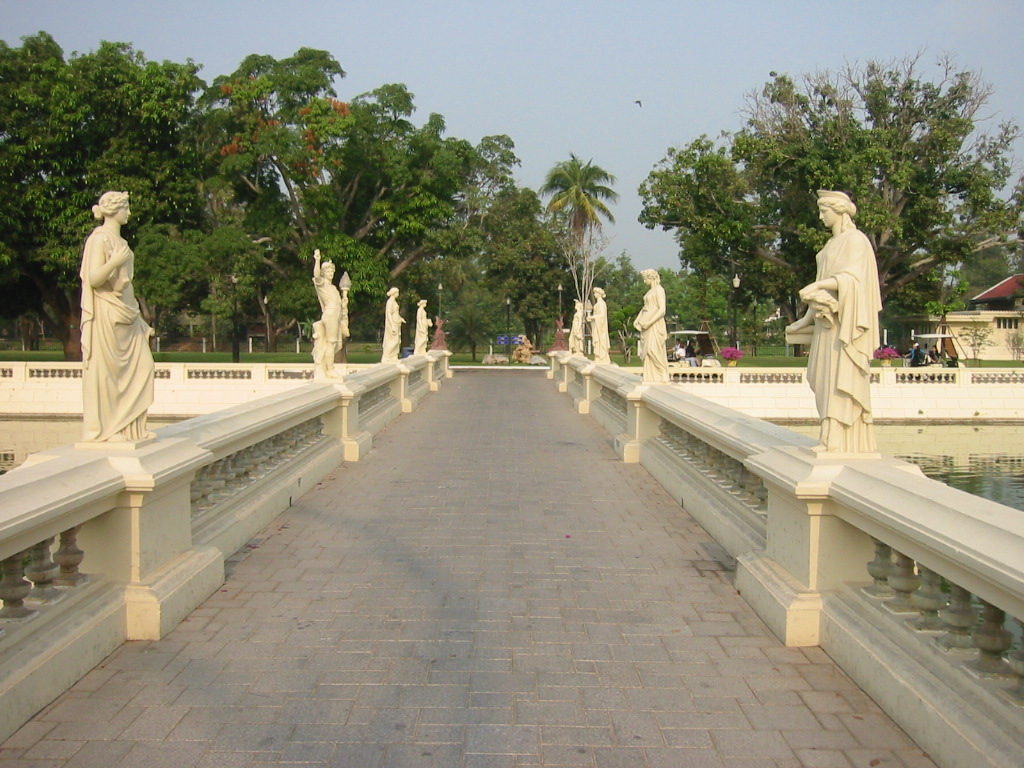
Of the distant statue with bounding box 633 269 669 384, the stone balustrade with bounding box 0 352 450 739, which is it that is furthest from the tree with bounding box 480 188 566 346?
the stone balustrade with bounding box 0 352 450 739

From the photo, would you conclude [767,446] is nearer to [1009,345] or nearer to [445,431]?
[445,431]

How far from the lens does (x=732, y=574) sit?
614 cm

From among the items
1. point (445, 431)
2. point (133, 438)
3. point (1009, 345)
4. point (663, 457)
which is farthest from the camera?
point (1009, 345)

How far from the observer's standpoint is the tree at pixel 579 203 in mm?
50469

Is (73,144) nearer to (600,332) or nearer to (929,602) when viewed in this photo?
(600,332)

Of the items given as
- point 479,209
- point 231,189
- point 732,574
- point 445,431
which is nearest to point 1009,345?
point 479,209

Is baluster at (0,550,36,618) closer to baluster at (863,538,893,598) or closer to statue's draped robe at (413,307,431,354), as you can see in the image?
baluster at (863,538,893,598)

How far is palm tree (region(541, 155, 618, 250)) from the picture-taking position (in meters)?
50.5

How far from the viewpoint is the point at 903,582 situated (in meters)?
4.06

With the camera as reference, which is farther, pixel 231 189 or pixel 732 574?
pixel 231 189

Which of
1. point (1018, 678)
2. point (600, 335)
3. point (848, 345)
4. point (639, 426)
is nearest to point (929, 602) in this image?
point (1018, 678)

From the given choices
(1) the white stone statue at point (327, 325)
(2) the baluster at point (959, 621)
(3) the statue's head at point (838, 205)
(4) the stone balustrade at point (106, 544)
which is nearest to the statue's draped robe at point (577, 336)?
(1) the white stone statue at point (327, 325)

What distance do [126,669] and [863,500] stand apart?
366cm

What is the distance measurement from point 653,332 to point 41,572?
31.0ft
